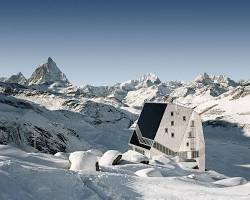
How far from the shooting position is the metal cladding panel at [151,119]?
63.4 m

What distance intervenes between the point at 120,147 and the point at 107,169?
76598 mm

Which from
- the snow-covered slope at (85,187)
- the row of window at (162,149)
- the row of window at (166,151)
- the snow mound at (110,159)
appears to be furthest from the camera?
the row of window at (162,149)

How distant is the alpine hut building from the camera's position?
6162 cm

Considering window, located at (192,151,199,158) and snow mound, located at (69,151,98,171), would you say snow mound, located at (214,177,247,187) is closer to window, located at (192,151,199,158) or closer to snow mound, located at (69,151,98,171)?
snow mound, located at (69,151,98,171)

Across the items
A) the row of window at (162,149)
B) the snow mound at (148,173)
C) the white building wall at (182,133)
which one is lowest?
the snow mound at (148,173)

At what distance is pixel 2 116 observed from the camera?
282ft

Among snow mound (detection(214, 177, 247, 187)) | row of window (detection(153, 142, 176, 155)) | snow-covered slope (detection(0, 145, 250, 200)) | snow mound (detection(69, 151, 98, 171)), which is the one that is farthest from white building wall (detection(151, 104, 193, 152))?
snow-covered slope (detection(0, 145, 250, 200))

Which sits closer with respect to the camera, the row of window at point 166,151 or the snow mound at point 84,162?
the snow mound at point 84,162

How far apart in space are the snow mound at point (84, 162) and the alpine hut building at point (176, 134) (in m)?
31.8

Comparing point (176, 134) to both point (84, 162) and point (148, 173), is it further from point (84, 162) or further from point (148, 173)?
point (84, 162)

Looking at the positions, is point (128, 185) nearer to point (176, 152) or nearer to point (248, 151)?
point (176, 152)

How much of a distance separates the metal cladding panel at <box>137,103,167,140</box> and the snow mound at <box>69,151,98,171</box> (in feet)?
105

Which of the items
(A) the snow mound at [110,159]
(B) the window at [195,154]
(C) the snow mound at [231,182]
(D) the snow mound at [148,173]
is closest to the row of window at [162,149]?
(B) the window at [195,154]

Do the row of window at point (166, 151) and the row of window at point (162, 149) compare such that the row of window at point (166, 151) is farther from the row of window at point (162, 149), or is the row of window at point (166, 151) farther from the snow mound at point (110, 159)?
the snow mound at point (110, 159)
